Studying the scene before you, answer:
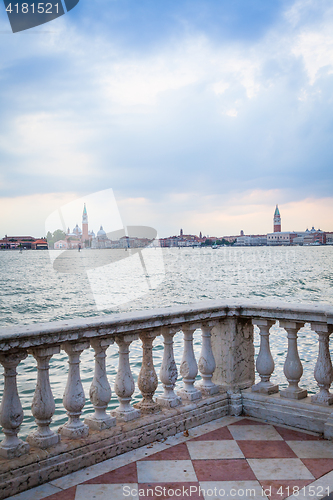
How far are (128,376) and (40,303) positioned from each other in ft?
91.4

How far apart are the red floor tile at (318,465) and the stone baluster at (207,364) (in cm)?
109

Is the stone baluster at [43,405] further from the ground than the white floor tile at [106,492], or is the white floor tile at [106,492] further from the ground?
the stone baluster at [43,405]

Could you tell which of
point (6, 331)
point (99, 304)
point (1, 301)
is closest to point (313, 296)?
point (99, 304)

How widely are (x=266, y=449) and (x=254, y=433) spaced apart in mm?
326

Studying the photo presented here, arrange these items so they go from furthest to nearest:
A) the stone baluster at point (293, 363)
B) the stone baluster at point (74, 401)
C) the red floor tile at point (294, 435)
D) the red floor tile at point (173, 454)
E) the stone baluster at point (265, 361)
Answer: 1. the stone baluster at point (265, 361)
2. the stone baluster at point (293, 363)
3. the red floor tile at point (294, 435)
4. the red floor tile at point (173, 454)
5. the stone baluster at point (74, 401)

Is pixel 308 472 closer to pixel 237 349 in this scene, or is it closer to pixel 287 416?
pixel 287 416

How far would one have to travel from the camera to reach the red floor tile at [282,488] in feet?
8.28

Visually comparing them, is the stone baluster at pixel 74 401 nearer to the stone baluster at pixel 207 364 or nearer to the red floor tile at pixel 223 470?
the red floor tile at pixel 223 470

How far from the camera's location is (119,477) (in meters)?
2.73

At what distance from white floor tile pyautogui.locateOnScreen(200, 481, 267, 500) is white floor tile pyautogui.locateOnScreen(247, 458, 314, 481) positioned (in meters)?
0.13

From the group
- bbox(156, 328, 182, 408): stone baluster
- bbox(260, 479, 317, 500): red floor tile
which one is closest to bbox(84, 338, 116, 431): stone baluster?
bbox(156, 328, 182, 408): stone baluster

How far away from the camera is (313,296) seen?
30.5 meters

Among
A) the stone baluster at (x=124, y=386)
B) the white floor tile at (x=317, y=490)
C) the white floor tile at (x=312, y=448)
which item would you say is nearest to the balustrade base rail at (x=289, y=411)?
the white floor tile at (x=312, y=448)

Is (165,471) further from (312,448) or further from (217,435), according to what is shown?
(312,448)
